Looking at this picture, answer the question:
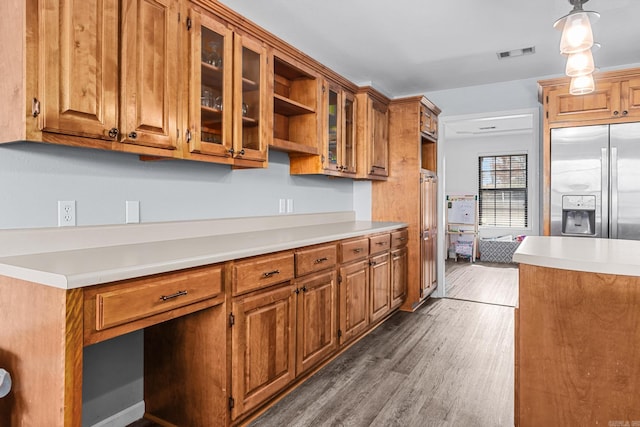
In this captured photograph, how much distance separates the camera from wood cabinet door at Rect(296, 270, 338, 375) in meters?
2.38

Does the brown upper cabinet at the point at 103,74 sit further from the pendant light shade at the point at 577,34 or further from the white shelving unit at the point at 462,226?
the white shelving unit at the point at 462,226

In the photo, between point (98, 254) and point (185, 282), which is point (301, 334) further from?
point (98, 254)

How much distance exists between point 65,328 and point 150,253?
0.52m

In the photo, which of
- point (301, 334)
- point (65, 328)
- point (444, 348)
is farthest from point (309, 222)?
point (65, 328)

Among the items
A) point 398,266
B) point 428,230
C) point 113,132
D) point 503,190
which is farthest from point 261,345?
point 503,190

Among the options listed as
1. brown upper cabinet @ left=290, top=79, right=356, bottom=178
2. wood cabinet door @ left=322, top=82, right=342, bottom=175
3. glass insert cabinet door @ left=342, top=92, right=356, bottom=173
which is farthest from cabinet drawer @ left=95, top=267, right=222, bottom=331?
glass insert cabinet door @ left=342, top=92, right=356, bottom=173

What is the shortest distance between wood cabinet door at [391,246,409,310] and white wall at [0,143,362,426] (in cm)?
155

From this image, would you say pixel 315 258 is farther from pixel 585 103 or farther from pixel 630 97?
pixel 630 97

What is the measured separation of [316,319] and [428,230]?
2322 millimetres

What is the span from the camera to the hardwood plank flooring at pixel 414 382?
2109 millimetres

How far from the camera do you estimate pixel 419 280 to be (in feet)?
13.6

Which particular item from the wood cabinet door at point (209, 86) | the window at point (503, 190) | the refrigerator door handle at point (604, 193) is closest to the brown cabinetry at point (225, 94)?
the wood cabinet door at point (209, 86)

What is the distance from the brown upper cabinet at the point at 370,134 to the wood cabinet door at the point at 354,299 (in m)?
1.08

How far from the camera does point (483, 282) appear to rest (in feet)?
18.1
